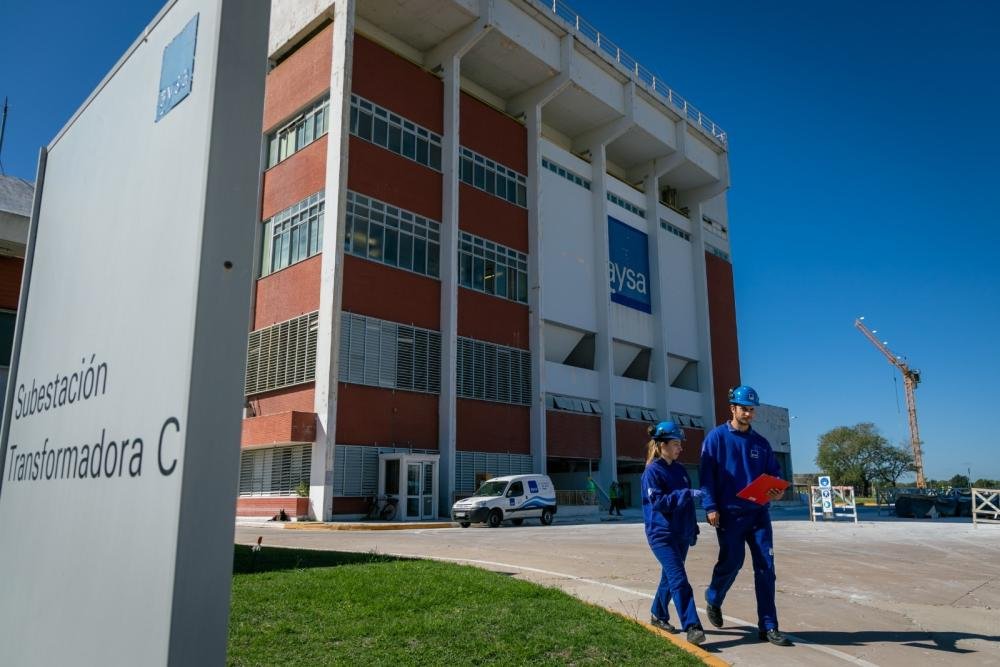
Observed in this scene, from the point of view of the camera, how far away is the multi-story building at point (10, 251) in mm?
9875

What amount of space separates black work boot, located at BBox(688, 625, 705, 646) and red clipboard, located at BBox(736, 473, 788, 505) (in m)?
1.16

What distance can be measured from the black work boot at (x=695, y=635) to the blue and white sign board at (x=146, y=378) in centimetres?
481

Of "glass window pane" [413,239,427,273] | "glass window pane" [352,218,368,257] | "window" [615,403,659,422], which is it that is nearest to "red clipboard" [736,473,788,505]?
"glass window pane" [352,218,368,257]

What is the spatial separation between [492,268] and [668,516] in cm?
2860

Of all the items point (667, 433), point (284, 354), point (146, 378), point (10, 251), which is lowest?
point (146, 378)

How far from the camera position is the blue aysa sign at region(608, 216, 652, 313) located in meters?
42.7

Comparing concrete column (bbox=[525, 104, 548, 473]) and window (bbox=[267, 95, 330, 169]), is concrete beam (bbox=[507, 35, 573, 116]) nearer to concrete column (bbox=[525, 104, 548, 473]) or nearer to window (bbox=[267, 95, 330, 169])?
concrete column (bbox=[525, 104, 548, 473])

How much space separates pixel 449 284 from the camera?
1254 inches

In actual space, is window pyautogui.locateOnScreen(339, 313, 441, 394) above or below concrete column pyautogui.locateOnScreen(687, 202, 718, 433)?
below

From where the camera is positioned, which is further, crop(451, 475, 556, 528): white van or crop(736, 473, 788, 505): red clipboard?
crop(451, 475, 556, 528): white van

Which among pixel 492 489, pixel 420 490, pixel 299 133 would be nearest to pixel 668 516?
pixel 492 489

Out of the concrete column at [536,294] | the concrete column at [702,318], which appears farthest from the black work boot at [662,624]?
the concrete column at [702,318]

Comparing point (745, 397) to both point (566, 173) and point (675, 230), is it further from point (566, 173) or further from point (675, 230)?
point (675, 230)

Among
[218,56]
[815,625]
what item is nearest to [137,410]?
[218,56]
